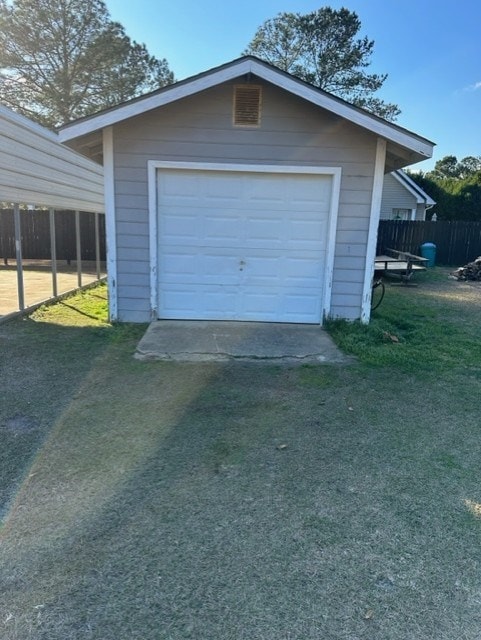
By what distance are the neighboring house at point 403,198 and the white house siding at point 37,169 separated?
15.3 meters

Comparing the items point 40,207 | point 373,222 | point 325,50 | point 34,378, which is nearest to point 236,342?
point 34,378

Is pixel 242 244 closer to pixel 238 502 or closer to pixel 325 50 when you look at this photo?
pixel 238 502

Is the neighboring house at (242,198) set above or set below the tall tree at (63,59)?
below

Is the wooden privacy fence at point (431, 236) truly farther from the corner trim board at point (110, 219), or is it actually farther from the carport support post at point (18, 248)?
the carport support post at point (18, 248)

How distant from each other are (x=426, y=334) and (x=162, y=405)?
15.0 ft

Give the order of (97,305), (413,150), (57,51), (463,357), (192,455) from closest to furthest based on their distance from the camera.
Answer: (192,455) → (463,357) → (413,150) → (97,305) → (57,51)

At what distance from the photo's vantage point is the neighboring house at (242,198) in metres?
6.18

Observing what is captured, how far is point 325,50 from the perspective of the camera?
26.0m

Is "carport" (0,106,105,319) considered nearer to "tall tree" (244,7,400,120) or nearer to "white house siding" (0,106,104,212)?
"white house siding" (0,106,104,212)

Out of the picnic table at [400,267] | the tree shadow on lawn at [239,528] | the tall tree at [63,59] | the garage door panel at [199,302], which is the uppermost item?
the tall tree at [63,59]

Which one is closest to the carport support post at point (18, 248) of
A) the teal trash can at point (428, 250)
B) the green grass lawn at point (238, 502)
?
the green grass lawn at point (238, 502)

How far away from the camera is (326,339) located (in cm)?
619

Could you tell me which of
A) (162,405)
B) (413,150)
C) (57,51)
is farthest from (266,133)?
(57,51)

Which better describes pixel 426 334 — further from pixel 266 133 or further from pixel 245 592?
pixel 245 592
